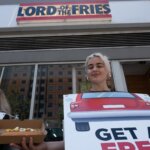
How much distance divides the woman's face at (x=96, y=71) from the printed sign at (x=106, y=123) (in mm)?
398

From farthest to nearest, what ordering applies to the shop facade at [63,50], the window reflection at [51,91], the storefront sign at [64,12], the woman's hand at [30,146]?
1. the storefront sign at [64,12]
2. the shop facade at [63,50]
3. the window reflection at [51,91]
4. the woman's hand at [30,146]

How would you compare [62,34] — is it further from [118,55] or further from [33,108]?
[33,108]

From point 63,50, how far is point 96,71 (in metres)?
2.83

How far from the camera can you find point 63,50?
5.12 meters

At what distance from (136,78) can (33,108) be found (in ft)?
8.38

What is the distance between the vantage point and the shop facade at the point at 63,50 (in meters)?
4.77

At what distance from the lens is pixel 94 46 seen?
516 cm

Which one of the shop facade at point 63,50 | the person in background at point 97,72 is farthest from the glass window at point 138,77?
the person in background at point 97,72

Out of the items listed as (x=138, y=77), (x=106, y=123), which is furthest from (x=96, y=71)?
(x=138, y=77)

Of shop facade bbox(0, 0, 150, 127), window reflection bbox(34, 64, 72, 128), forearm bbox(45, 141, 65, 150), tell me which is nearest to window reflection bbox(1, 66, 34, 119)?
shop facade bbox(0, 0, 150, 127)

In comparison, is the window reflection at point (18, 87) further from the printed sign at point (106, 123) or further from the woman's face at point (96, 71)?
the printed sign at point (106, 123)

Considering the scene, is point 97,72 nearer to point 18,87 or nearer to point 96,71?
point 96,71

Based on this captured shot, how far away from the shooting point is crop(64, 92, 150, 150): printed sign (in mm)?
1535

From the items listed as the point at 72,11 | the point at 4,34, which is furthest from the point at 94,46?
the point at 4,34
